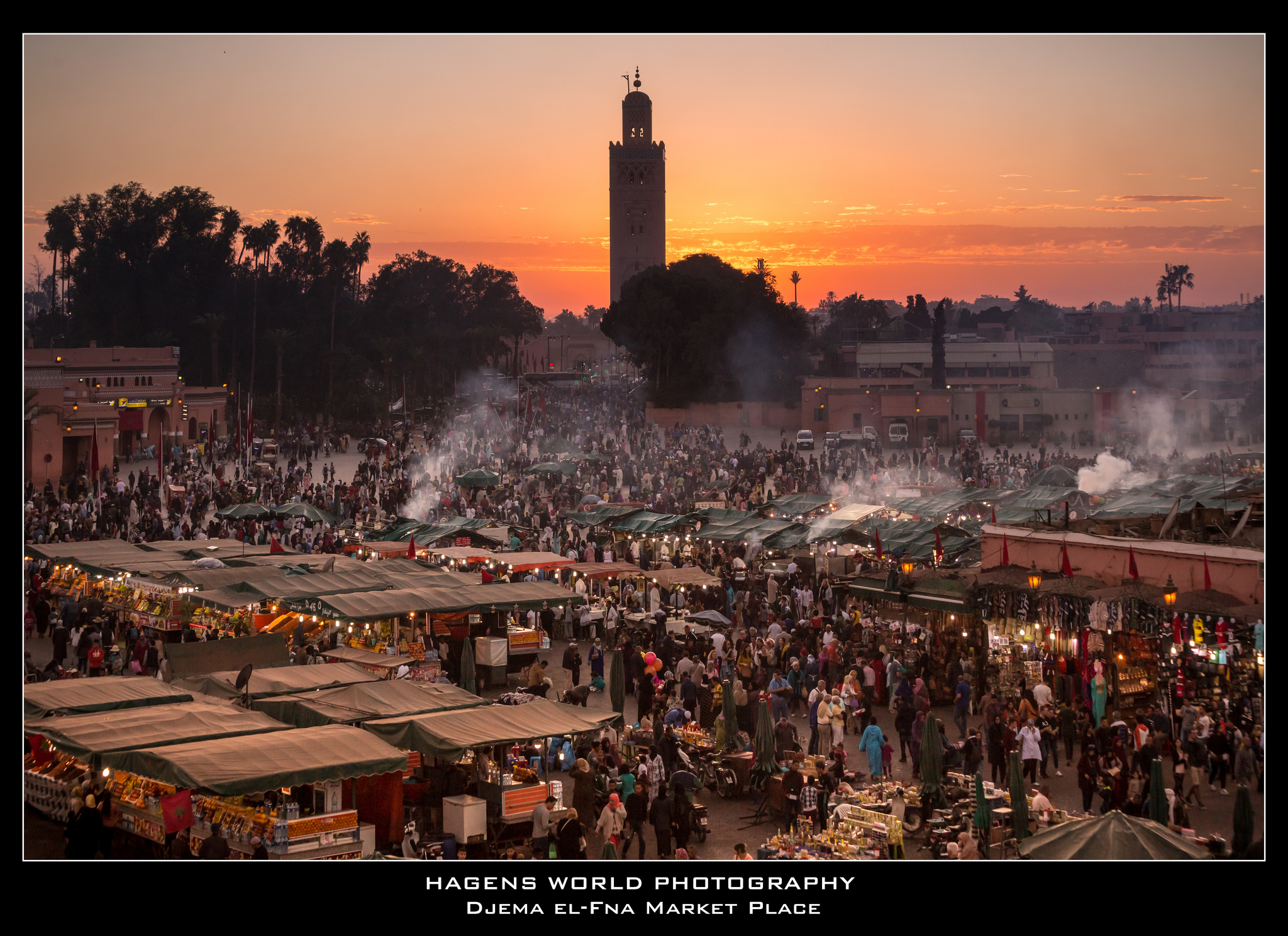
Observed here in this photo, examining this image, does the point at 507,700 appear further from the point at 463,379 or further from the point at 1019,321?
the point at 1019,321

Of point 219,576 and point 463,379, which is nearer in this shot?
point 219,576

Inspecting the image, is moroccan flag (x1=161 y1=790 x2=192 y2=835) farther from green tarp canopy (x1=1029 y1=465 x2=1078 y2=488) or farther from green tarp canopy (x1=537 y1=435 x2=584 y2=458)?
green tarp canopy (x1=537 y1=435 x2=584 y2=458)

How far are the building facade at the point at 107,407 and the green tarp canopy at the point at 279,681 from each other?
2400 cm

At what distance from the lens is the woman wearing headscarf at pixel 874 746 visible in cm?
1421

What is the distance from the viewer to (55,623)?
21.0 metres

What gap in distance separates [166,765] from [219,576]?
32.7ft

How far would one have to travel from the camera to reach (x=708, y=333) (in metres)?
68.6

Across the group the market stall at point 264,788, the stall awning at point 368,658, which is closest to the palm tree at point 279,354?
the stall awning at point 368,658

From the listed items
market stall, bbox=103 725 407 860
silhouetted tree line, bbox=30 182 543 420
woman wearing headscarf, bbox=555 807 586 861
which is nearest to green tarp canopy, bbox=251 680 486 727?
market stall, bbox=103 725 407 860

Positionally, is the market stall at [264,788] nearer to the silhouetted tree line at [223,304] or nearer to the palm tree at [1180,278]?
the silhouetted tree line at [223,304]

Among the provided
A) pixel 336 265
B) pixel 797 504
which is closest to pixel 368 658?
pixel 797 504

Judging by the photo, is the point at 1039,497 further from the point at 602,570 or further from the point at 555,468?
the point at 555,468

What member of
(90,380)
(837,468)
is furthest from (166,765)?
(90,380)

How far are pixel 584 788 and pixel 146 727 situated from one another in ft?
13.8
